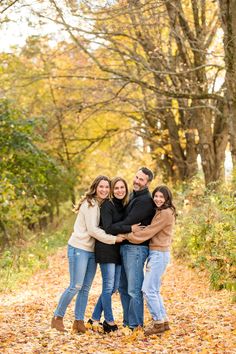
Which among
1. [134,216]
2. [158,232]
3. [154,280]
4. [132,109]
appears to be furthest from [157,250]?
[132,109]

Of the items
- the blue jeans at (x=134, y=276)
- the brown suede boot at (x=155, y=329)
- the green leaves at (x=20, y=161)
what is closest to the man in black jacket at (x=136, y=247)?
the blue jeans at (x=134, y=276)

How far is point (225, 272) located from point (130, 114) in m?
15.1

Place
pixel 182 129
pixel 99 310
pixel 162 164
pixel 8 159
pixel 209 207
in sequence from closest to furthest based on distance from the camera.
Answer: pixel 99 310, pixel 209 207, pixel 8 159, pixel 182 129, pixel 162 164

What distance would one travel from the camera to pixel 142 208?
7.68 meters

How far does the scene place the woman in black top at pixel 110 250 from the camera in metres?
7.67

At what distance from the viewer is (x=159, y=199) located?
773cm

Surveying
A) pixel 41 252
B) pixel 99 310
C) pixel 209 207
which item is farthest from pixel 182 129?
pixel 99 310

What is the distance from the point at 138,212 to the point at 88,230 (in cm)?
64

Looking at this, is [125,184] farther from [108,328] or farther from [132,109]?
[132,109]

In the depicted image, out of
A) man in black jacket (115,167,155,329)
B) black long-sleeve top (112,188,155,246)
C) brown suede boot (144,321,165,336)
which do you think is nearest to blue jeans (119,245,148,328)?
man in black jacket (115,167,155,329)

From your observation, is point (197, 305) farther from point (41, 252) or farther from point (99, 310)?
point (41, 252)

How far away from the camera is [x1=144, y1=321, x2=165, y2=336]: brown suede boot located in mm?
7695

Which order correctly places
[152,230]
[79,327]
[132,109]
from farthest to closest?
1. [132,109]
2. [79,327]
3. [152,230]

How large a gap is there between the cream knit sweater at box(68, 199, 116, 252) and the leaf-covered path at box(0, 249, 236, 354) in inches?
43.4
